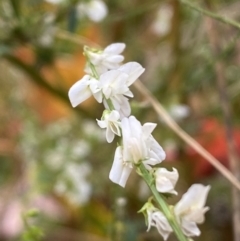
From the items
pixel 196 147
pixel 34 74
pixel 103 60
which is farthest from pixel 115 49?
pixel 34 74

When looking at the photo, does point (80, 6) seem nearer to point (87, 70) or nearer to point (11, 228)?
point (87, 70)

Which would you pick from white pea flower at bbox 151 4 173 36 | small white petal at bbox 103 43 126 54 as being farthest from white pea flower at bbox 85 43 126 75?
white pea flower at bbox 151 4 173 36

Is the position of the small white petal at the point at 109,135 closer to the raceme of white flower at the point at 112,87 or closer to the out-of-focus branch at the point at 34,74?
the raceme of white flower at the point at 112,87

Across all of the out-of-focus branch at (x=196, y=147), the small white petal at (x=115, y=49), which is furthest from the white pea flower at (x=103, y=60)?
the out-of-focus branch at (x=196, y=147)

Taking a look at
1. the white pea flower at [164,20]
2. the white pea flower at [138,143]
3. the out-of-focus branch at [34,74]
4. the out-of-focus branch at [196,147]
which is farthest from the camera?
the white pea flower at [164,20]

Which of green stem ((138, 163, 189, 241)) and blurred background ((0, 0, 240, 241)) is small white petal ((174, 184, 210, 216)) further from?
blurred background ((0, 0, 240, 241))

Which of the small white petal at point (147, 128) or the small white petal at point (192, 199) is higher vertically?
the small white petal at point (147, 128)
